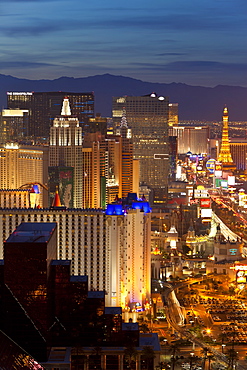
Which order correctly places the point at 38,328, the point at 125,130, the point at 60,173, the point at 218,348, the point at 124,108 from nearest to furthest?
the point at 38,328, the point at 218,348, the point at 60,173, the point at 125,130, the point at 124,108

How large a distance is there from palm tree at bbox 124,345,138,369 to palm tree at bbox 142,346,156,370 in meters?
0.31

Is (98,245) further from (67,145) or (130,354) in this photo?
(67,145)

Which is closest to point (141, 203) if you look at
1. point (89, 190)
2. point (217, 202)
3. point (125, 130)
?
point (89, 190)

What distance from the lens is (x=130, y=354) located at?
32.2 meters

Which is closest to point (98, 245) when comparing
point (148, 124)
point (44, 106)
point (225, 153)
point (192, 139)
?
point (44, 106)

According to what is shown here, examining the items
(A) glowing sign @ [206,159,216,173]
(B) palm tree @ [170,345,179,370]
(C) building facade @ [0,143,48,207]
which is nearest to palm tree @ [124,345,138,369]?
(B) palm tree @ [170,345,179,370]

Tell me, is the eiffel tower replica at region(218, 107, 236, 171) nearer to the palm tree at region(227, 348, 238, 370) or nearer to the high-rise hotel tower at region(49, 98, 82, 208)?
→ the high-rise hotel tower at region(49, 98, 82, 208)

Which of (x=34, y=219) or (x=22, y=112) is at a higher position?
(x=22, y=112)

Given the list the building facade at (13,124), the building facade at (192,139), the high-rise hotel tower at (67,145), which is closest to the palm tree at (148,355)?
the high-rise hotel tower at (67,145)

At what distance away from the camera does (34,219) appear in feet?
144

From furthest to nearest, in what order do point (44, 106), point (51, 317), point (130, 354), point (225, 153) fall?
point (225, 153) < point (44, 106) < point (130, 354) < point (51, 317)

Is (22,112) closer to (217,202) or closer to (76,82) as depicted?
(76,82)

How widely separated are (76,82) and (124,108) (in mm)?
6891

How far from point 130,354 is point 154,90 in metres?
87.2
